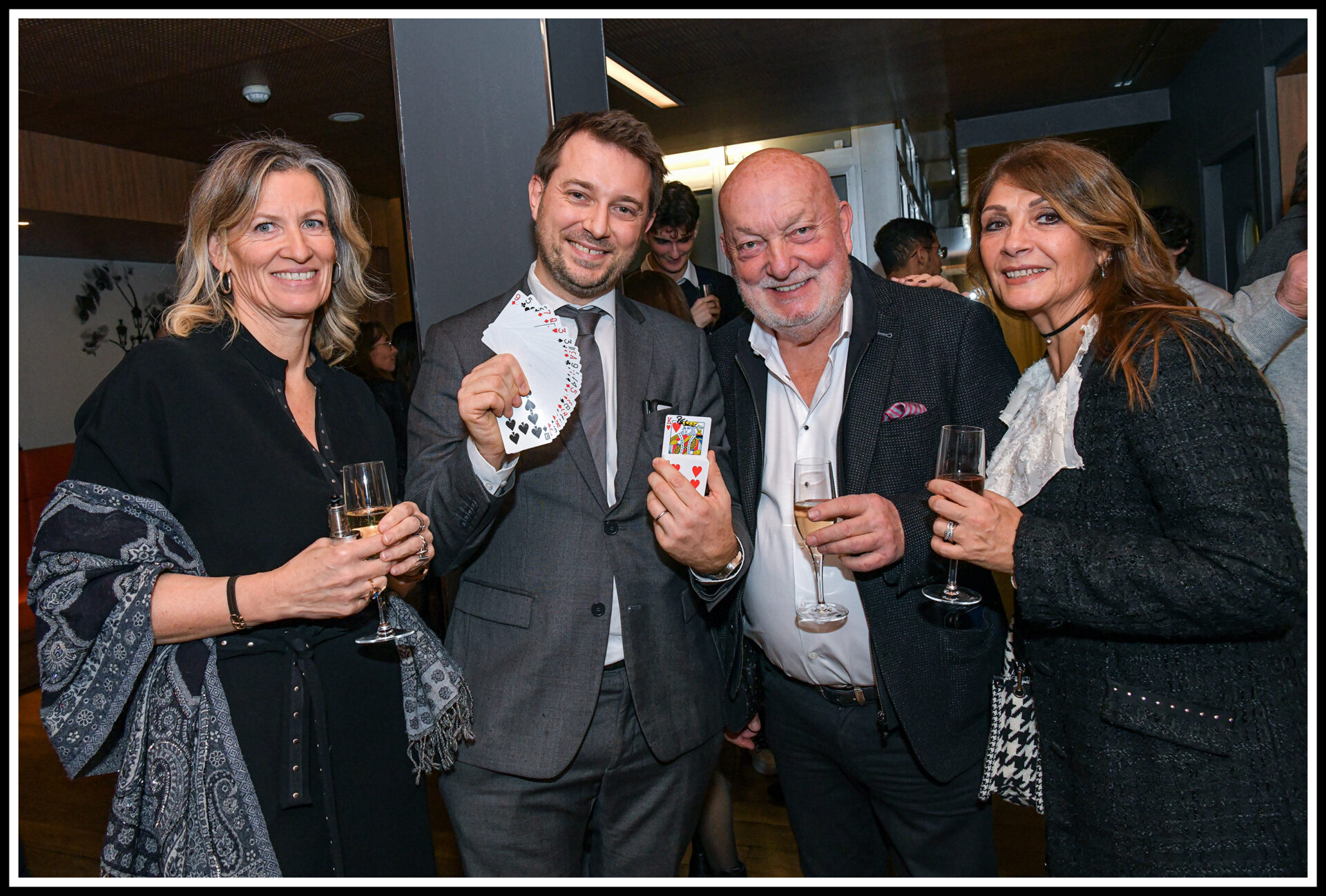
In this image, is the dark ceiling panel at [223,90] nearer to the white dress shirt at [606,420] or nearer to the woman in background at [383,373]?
the woman in background at [383,373]

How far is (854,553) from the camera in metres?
1.69

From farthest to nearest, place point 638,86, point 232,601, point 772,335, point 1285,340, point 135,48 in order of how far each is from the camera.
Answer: point 638,86, point 135,48, point 1285,340, point 772,335, point 232,601

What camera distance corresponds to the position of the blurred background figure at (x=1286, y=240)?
252 centimetres

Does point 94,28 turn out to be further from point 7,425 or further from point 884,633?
point 884,633

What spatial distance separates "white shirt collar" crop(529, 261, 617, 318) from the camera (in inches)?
75.7

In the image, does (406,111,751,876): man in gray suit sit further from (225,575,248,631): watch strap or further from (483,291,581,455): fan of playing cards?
(225,575,248,631): watch strap

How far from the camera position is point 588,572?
1754 mm

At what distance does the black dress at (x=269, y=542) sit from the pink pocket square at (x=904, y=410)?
3.94 feet

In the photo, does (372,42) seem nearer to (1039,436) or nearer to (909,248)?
(909,248)

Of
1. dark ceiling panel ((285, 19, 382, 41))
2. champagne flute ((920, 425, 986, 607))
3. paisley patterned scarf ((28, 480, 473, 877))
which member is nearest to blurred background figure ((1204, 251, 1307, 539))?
champagne flute ((920, 425, 986, 607))

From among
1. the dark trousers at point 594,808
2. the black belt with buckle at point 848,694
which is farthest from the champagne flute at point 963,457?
the dark trousers at point 594,808

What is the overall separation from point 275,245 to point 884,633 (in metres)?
1.52

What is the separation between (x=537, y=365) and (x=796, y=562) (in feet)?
2.45

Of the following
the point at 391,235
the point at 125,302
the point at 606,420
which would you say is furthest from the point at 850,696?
the point at 391,235
